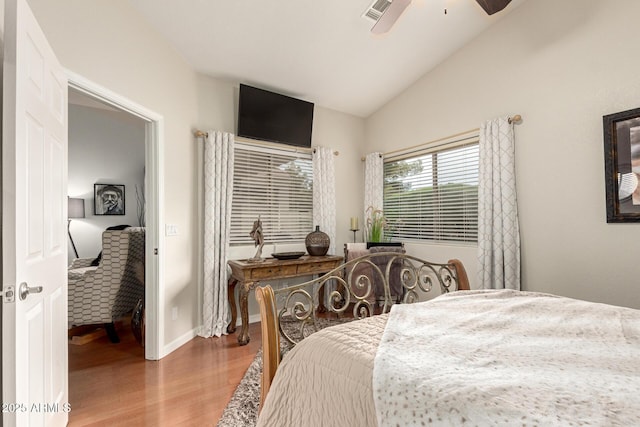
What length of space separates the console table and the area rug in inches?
24.0

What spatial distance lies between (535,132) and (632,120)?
0.62 m

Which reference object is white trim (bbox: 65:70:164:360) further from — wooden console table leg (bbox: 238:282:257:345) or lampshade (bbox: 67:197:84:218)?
lampshade (bbox: 67:197:84:218)

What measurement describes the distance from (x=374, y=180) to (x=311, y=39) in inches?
78.0

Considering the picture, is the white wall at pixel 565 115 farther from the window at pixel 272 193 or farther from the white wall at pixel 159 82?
the white wall at pixel 159 82

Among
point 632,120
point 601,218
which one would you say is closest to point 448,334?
point 601,218

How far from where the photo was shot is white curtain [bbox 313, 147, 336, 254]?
397cm

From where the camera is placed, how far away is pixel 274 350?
123cm

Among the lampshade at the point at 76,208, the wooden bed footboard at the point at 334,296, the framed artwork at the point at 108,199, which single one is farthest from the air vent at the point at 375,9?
the lampshade at the point at 76,208

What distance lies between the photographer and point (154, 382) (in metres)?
2.23

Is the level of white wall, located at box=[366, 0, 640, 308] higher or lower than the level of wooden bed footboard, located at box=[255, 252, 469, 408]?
higher

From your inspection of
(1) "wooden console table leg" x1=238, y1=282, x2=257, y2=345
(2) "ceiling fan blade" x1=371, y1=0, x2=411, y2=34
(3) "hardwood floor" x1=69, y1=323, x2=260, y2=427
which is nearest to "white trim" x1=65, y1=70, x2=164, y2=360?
(3) "hardwood floor" x1=69, y1=323, x2=260, y2=427

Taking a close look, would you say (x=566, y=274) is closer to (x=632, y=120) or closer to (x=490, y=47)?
(x=632, y=120)

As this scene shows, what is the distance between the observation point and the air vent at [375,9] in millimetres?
2572

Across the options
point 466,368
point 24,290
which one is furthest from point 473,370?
point 24,290
